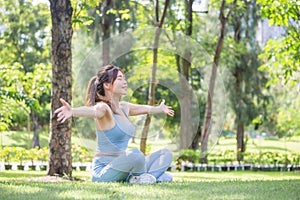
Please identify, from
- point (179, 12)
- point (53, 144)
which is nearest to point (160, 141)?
point (53, 144)

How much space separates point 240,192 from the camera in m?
4.25

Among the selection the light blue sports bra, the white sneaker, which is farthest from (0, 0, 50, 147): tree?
the white sneaker

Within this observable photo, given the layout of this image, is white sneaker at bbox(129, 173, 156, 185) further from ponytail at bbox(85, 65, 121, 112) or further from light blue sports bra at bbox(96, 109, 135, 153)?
ponytail at bbox(85, 65, 121, 112)

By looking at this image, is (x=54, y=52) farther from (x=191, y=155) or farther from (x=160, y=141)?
(x=191, y=155)

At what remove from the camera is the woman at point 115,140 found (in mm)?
5141

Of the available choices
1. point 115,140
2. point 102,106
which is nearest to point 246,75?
point 115,140

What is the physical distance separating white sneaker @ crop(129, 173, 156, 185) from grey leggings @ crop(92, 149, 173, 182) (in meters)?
0.08

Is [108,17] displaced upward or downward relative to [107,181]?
upward

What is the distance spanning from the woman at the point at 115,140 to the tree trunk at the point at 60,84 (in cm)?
158

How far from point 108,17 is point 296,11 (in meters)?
7.82

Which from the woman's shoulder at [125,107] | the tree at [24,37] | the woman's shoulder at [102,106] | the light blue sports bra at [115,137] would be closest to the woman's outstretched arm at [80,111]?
the woman's shoulder at [102,106]

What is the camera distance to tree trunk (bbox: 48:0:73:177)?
22.7 ft

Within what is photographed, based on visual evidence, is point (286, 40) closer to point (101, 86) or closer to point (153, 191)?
point (101, 86)

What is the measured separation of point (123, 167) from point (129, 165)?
7cm
